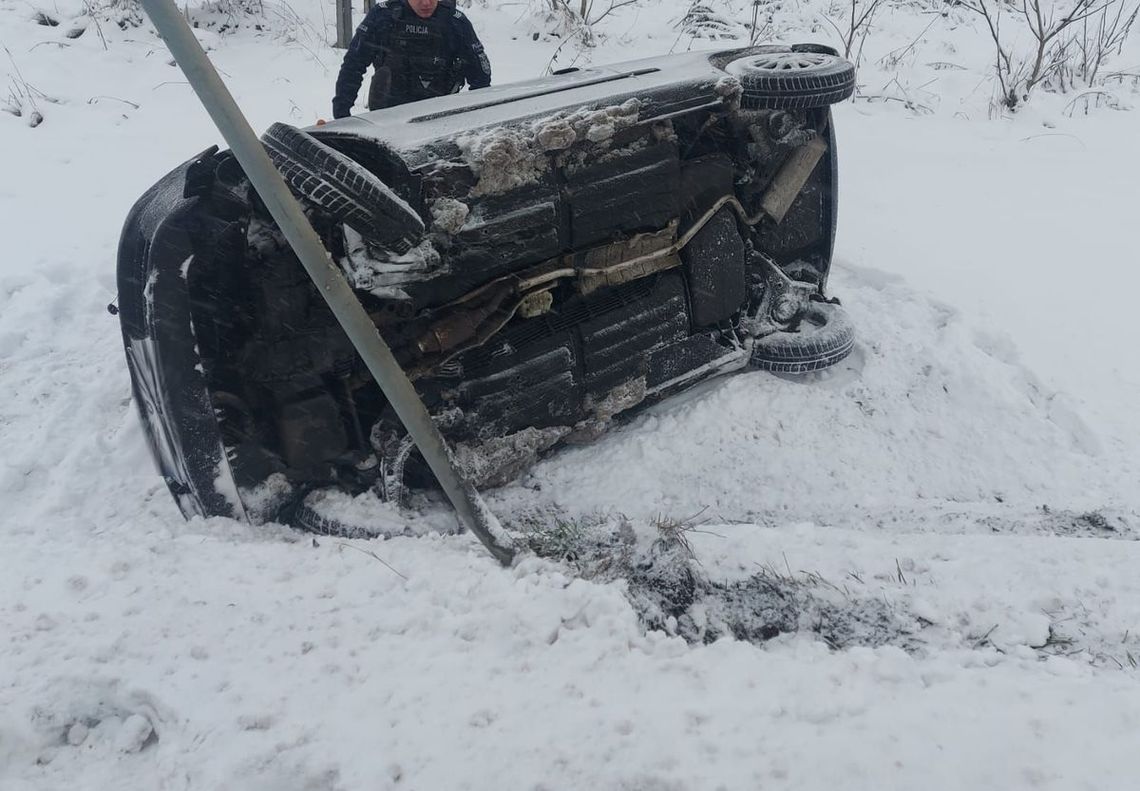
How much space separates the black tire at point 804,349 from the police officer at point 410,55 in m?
2.68

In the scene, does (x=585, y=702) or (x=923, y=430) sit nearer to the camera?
(x=585, y=702)

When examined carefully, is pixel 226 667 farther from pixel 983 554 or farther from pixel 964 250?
pixel 964 250

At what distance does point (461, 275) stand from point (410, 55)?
294 cm

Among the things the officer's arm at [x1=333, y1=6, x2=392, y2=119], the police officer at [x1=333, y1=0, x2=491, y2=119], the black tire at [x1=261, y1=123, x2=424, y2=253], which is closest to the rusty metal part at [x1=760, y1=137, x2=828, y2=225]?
the black tire at [x1=261, y1=123, x2=424, y2=253]

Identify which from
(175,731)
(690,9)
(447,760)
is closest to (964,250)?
(447,760)

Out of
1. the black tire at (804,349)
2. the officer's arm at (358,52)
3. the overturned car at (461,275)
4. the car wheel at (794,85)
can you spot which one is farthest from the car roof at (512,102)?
the officer's arm at (358,52)

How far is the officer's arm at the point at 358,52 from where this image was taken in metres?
4.78

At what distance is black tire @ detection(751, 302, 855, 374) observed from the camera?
3719mm

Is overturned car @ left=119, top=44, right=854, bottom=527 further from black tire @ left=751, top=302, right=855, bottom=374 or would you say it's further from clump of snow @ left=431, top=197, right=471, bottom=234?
black tire @ left=751, top=302, right=855, bottom=374

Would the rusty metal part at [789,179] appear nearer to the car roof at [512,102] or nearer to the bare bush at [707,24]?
the car roof at [512,102]

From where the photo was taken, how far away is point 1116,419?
3.68 m

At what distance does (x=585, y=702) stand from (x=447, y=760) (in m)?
0.35

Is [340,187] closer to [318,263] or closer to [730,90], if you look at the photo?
[318,263]

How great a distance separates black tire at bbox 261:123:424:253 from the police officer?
8.89 ft
